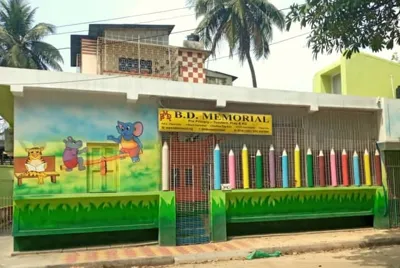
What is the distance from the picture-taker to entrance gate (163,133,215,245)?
9.33m

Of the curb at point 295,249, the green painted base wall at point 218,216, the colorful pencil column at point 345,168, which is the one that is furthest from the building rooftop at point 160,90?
the curb at point 295,249

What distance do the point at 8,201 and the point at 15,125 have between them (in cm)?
764

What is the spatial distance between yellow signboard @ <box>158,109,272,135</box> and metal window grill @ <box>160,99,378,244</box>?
20 cm

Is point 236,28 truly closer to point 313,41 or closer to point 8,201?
Result: point 8,201

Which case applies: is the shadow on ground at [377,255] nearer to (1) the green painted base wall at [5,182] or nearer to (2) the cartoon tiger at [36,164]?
(2) the cartoon tiger at [36,164]

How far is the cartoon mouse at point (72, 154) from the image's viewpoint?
8633 millimetres

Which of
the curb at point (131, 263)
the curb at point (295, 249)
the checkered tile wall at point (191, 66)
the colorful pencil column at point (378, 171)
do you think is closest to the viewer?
the curb at point (131, 263)

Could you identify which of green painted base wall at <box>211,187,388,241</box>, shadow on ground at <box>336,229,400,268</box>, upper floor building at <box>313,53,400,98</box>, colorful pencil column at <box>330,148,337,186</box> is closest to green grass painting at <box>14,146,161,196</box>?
green painted base wall at <box>211,187,388,241</box>

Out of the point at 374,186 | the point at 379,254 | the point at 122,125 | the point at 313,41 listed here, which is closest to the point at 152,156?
the point at 122,125

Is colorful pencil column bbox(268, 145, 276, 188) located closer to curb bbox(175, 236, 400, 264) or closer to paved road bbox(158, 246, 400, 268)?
curb bbox(175, 236, 400, 264)

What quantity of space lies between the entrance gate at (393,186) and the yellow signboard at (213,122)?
3645 millimetres

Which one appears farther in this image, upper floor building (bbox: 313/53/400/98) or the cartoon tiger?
upper floor building (bbox: 313/53/400/98)

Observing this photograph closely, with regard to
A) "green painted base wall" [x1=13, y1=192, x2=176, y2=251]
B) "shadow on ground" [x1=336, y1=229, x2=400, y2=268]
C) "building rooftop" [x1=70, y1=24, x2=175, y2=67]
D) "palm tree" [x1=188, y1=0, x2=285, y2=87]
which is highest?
"palm tree" [x1=188, y1=0, x2=285, y2=87]

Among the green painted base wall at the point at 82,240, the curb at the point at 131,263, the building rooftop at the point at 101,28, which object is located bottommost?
the curb at the point at 131,263
